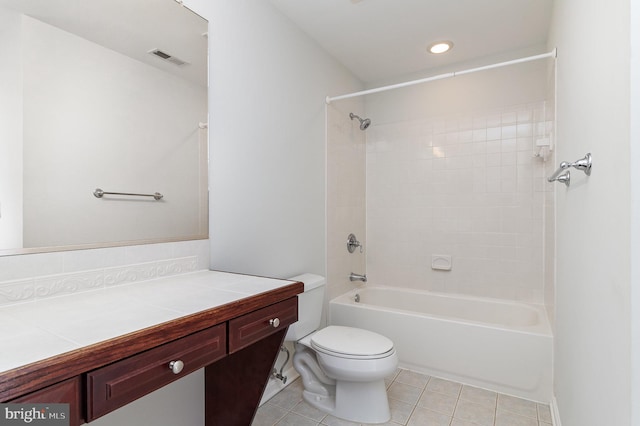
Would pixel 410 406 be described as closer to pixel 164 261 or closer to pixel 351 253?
pixel 351 253

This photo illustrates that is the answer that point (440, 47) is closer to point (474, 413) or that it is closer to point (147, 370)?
point (474, 413)

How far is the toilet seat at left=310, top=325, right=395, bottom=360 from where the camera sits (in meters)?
1.77

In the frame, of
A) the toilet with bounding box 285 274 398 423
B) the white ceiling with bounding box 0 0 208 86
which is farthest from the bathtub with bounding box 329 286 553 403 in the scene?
the white ceiling with bounding box 0 0 208 86

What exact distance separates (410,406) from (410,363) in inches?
17.4

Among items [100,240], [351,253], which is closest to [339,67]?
[351,253]

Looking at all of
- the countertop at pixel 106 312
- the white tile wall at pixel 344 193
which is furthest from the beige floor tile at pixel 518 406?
the countertop at pixel 106 312

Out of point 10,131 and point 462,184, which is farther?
point 462,184

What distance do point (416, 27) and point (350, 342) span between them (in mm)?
2064

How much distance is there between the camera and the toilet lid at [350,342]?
70.4 inches

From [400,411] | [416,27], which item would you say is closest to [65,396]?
[400,411]

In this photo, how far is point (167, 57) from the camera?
59.7 inches

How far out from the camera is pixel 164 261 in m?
1.43

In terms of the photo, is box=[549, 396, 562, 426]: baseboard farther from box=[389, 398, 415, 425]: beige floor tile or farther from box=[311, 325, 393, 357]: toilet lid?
box=[311, 325, 393, 357]: toilet lid

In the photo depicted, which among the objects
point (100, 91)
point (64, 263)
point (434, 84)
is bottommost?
point (64, 263)
